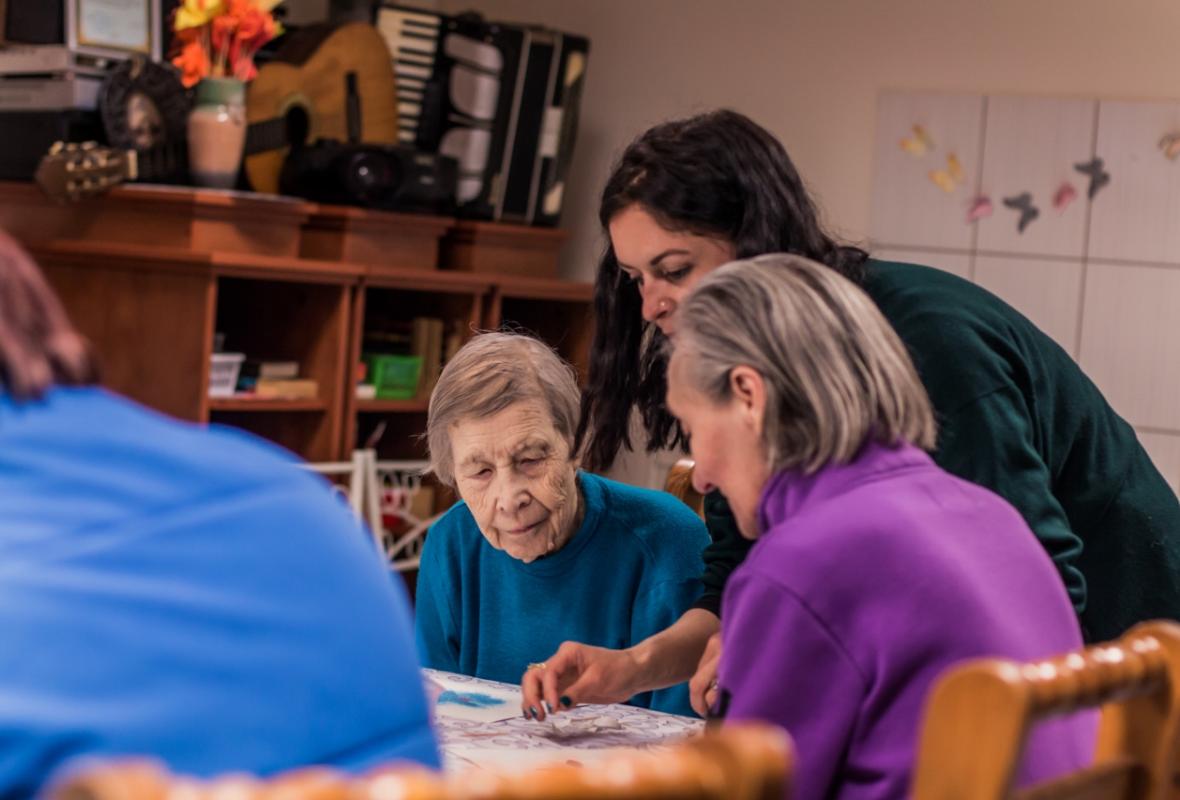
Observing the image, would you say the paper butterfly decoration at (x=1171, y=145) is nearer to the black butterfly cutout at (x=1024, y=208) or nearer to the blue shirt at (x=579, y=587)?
the black butterfly cutout at (x=1024, y=208)

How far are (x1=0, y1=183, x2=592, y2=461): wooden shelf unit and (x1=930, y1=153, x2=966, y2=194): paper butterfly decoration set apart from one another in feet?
4.27

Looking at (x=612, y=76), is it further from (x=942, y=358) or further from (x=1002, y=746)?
(x=1002, y=746)

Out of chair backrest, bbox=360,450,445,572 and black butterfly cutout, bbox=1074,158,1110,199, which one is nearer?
chair backrest, bbox=360,450,445,572

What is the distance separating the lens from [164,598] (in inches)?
36.0

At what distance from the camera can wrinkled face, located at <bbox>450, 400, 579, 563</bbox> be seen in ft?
7.43

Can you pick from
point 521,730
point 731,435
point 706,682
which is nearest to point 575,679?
point 521,730

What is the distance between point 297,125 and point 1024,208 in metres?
2.09

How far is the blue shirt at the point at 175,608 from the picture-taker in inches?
34.9

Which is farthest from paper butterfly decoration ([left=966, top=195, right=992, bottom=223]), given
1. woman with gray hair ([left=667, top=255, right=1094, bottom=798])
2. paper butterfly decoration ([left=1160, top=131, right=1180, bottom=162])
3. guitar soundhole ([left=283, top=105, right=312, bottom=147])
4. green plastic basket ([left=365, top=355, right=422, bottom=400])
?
woman with gray hair ([left=667, top=255, right=1094, bottom=798])

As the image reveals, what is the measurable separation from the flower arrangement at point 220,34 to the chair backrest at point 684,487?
2070 mm

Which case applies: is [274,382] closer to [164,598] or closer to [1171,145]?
[1171,145]

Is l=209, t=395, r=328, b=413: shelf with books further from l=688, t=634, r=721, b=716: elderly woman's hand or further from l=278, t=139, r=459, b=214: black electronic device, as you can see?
l=688, t=634, r=721, b=716: elderly woman's hand

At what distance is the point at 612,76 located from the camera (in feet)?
17.4

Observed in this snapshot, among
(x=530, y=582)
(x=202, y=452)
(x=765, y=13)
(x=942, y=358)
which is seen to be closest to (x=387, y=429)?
(x=765, y=13)
